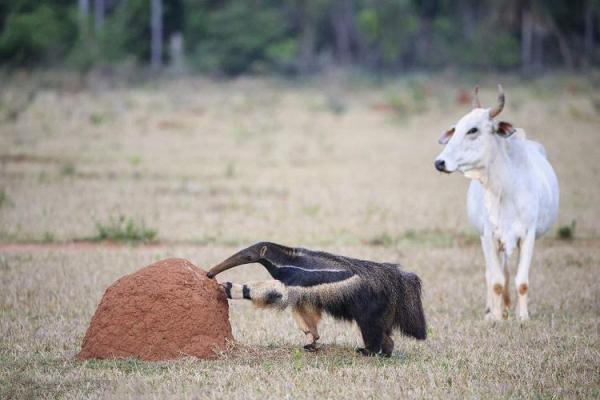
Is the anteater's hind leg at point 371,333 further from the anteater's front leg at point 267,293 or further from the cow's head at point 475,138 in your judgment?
the cow's head at point 475,138

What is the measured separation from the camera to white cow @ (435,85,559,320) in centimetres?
953

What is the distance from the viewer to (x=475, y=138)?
9.56 metres

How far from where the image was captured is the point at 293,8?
56219 millimetres

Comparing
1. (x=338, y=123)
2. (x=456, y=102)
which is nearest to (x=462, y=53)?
(x=456, y=102)

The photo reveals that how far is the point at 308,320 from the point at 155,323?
1.25m

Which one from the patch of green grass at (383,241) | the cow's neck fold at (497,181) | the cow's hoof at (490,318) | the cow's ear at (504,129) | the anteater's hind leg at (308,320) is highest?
the cow's ear at (504,129)

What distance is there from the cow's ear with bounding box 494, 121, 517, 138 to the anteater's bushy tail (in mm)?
2558

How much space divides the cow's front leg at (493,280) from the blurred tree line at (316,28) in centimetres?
3273

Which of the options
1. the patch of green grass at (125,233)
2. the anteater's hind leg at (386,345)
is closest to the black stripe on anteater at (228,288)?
the anteater's hind leg at (386,345)

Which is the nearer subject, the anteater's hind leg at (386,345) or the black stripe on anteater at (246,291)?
the black stripe on anteater at (246,291)

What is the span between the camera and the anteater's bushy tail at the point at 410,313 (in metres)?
7.73

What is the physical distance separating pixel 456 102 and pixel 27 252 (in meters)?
24.3

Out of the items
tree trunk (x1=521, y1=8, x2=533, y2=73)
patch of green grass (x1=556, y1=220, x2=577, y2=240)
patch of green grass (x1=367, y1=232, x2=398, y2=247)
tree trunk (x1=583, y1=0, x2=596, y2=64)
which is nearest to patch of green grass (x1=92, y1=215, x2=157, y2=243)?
patch of green grass (x1=367, y1=232, x2=398, y2=247)

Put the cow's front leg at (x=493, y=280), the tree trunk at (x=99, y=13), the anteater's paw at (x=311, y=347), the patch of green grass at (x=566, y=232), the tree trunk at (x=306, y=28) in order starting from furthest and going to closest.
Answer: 1. the tree trunk at (x=306, y=28)
2. the tree trunk at (x=99, y=13)
3. the patch of green grass at (x=566, y=232)
4. the cow's front leg at (x=493, y=280)
5. the anteater's paw at (x=311, y=347)
